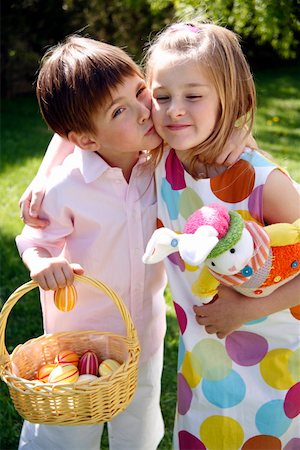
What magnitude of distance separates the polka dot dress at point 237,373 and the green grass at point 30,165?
751 mm

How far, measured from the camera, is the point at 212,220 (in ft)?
5.29

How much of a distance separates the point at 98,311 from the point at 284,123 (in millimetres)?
6064

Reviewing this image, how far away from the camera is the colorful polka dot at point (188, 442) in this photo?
6.76ft

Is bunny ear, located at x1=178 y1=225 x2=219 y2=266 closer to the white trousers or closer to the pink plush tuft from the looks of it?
the pink plush tuft

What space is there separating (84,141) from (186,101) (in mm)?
358

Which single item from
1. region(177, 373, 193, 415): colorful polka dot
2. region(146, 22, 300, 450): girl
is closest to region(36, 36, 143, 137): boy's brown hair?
region(146, 22, 300, 450): girl

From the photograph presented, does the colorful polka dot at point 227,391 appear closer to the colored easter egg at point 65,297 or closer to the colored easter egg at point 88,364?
the colored easter egg at point 88,364

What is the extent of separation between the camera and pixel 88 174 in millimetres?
2053

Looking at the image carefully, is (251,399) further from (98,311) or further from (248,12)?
(248,12)

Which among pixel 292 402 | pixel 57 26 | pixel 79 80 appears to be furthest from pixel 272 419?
pixel 57 26

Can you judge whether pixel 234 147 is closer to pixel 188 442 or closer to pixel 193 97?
pixel 193 97

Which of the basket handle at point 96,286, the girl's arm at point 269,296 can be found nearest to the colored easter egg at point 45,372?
the basket handle at point 96,286

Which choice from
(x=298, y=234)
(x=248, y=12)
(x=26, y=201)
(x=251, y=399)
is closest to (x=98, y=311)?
(x=26, y=201)

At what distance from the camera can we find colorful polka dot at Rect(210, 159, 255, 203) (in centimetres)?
188
